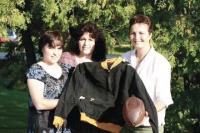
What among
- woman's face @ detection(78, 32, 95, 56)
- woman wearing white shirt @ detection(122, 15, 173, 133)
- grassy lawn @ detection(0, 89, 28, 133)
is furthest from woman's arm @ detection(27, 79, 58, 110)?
grassy lawn @ detection(0, 89, 28, 133)

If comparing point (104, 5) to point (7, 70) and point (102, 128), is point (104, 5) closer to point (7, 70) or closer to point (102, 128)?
point (102, 128)

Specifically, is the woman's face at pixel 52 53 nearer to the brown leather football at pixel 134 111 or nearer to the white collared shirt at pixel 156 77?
the white collared shirt at pixel 156 77

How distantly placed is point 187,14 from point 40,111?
3.00 meters

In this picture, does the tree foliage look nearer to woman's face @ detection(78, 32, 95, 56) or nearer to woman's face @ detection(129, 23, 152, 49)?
woman's face @ detection(78, 32, 95, 56)

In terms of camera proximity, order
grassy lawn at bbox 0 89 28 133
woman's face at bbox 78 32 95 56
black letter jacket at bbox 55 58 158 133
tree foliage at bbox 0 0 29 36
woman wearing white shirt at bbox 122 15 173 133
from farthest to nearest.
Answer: grassy lawn at bbox 0 89 28 133
tree foliage at bbox 0 0 29 36
woman's face at bbox 78 32 95 56
black letter jacket at bbox 55 58 158 133
woman wearing white shirt at bbox 122 15 173 133

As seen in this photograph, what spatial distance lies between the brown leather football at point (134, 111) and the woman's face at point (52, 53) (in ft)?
2.48

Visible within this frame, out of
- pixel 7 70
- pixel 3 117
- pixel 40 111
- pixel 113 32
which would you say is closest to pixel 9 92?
pixel 3 117

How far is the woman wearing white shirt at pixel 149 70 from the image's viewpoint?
4656 mm

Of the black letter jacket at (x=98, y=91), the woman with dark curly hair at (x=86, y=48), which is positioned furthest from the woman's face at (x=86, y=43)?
the black letter jacket at (x=98, y=91)

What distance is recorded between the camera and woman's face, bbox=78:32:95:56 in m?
5.18

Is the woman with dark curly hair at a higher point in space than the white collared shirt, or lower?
higher

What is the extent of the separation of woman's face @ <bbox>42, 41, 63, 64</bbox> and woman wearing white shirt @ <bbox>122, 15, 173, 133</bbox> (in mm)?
604

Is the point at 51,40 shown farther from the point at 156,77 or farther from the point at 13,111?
the point at 13,111

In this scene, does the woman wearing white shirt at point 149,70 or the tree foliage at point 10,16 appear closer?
the woman wearing white shirt at point 149,70
